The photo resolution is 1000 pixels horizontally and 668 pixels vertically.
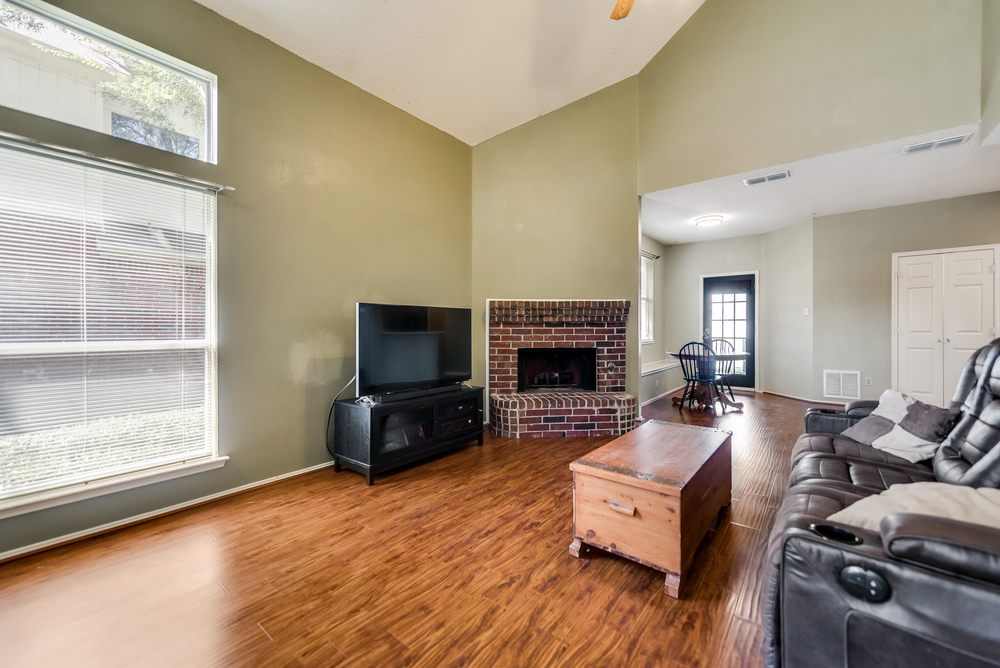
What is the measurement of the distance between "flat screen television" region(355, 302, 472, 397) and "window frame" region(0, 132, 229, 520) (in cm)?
88

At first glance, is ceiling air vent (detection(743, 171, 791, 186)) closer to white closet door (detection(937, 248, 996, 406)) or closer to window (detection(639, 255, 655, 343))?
window (detection(639, 255, 655, 343))

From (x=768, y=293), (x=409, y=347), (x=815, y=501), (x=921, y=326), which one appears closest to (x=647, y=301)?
(x=768, y=293)

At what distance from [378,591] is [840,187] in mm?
5421

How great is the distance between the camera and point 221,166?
253cm

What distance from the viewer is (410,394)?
10.3ft

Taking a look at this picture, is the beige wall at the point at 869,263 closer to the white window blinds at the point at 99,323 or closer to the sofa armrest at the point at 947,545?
the sofa armrest at the point at 947,545

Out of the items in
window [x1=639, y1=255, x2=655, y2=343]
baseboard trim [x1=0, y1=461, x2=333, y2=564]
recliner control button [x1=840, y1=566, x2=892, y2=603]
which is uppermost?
window [x1=639, y1=255, x2=655, y2=343]

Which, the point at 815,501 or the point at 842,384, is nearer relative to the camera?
the point at 815,501

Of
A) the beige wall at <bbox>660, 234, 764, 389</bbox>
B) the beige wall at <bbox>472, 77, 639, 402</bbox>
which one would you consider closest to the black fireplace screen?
the beige wall at <bbox>472, 77, 639, 402</bbox>

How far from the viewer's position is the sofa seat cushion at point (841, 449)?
6.54 ft

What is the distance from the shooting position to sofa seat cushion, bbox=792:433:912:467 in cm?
199

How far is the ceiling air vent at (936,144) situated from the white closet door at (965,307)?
2.20 m

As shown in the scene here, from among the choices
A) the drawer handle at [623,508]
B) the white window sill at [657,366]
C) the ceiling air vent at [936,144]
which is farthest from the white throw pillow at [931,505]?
the white window sill at [657,366]

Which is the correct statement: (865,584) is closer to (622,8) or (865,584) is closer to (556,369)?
(622,8)
